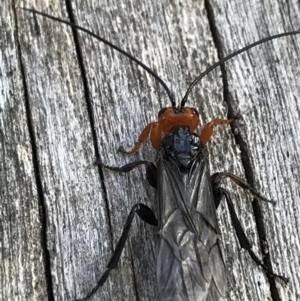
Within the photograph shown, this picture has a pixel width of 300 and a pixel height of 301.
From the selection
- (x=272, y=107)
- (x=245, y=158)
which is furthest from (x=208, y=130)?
(x=272, y=107)

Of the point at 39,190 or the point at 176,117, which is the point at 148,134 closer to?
the point at 176,117

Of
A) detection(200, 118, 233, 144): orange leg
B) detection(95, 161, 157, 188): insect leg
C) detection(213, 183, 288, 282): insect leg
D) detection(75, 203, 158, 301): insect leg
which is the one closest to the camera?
detection(75, 203, 158, 301): insect leg

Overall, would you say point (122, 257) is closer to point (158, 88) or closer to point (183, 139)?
point (183, 139)

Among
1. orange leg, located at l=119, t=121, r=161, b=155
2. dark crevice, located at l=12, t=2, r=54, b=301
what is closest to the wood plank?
orange leg, located at l=119, t=121, r=161, b=155

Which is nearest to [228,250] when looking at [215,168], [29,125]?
[215,168]

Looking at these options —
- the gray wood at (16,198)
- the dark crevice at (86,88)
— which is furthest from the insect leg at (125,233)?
the gray wood at (16,198)

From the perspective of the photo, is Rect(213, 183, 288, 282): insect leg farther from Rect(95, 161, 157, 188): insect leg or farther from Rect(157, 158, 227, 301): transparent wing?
Rect(95, 161, 157, 188): insect leg
